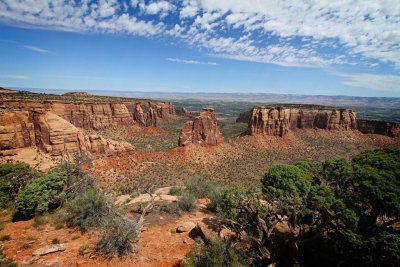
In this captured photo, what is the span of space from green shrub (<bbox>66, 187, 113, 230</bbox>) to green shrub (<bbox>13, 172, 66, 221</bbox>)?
250 centimetres

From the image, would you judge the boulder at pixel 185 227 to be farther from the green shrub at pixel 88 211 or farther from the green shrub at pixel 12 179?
the green shrub at pixel 12 179

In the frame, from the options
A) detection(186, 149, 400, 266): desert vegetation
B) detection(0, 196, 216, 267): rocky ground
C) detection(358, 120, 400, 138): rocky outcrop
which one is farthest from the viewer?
detection(358, 120, 400, 138): rocky outcrop

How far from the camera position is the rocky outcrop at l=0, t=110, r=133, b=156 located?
31.6m

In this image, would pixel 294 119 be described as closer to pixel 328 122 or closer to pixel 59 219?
pixel 328 122

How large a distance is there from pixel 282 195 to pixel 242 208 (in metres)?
2.53

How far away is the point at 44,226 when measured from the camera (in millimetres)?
17578

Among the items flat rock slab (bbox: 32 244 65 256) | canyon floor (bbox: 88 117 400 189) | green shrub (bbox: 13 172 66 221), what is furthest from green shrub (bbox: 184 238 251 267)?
canyon floor (bbox: 88 117 400 189)

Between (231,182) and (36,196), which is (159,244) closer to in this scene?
(36,196)

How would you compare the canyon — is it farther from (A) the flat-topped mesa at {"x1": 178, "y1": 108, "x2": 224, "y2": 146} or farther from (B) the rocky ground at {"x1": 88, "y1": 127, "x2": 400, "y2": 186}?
→ (A) the flat-topped mesa at {"x1": 178, "y1": 108, "x2": 224, "y2": 146}

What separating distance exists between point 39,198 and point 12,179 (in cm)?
758

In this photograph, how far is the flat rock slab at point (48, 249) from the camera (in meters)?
14.1

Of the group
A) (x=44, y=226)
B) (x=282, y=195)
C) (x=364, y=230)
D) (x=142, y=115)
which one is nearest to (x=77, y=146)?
(x=44, y=226)

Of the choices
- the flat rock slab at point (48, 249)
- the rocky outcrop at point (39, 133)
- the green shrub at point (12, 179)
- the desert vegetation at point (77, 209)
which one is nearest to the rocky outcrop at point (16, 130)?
the rocky outcrop at point (39, 133)

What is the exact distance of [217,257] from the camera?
13.2 metres
